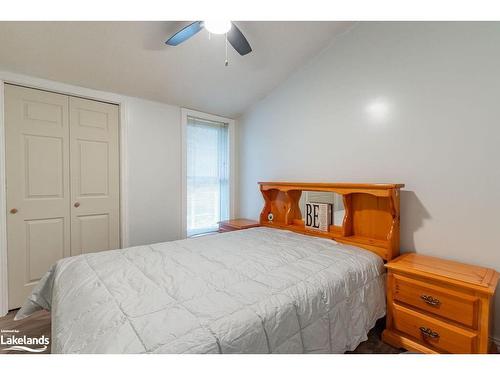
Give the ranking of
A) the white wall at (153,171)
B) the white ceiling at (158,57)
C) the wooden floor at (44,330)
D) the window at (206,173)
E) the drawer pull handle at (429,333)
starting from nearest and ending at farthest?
the drawer pull handle at (429,333) < the wooden floor at (44,330) < the white ceiling at (158,57) < the white wall at (153,171) < the window at (206,173)

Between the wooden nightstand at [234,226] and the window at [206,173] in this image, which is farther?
the window at [206,173]

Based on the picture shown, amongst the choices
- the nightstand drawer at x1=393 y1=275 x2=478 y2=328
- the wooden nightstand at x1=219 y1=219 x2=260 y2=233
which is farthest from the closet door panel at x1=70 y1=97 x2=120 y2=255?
the nightstand drawer at x1=393 y1=275 x2=478 y2=328

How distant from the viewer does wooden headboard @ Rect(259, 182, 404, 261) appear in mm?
1865

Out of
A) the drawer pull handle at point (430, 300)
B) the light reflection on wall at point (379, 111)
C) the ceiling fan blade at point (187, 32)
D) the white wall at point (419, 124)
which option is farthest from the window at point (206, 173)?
the drawer pull handle at point (430, 300)

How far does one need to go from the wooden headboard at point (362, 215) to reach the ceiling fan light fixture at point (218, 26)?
4.94 feet

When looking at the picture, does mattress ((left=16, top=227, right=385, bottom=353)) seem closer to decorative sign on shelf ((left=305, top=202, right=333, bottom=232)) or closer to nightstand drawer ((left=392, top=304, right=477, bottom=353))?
nightstand drawer ((left=392, top=304, right=477, bottom=353))

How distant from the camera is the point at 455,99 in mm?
1719

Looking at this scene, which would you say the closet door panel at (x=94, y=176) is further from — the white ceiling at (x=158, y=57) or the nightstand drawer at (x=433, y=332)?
the nightstand drawer at (x=433, y=332)

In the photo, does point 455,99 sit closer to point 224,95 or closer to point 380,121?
point 380,121
